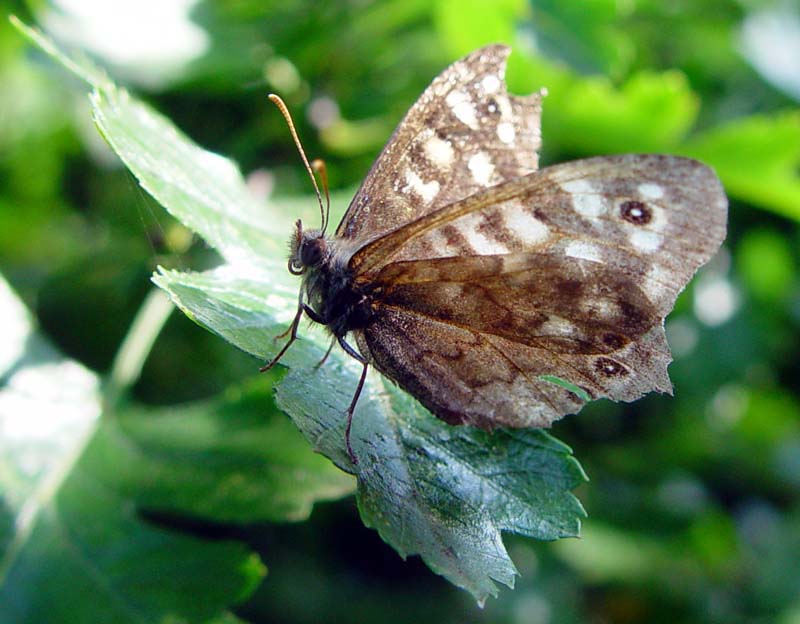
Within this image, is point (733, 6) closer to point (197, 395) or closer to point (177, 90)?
point (177, 90)

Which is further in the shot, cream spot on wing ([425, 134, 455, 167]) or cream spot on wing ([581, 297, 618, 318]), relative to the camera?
cream spot on wing ([425, 134, 455, 167])

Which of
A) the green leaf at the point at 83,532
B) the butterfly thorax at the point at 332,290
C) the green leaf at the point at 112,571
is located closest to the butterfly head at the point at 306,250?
the butterfly thorax at the point at 332,290

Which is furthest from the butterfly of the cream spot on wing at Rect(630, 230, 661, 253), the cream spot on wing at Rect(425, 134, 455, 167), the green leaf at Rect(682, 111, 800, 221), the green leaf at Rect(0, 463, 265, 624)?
the green leaf at Rect(682, 111, 800, 221)

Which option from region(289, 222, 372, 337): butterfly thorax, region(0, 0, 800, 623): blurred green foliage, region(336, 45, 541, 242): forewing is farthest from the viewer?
region(0, 0, 800, 623): blurred green foliage

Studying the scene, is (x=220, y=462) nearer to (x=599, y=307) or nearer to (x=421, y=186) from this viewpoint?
(x=421, y=186)

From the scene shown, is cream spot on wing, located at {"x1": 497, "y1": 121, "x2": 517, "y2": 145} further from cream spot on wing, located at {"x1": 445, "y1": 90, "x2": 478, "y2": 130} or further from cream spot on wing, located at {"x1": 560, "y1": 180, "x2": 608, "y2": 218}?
cream spot on wing, located at {"x1": 560, "y1": 180, "x2": 608, "y2": 218}

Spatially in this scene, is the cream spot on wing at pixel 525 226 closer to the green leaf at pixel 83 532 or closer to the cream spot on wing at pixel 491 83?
the cream spot on wing at pixel 491 83
